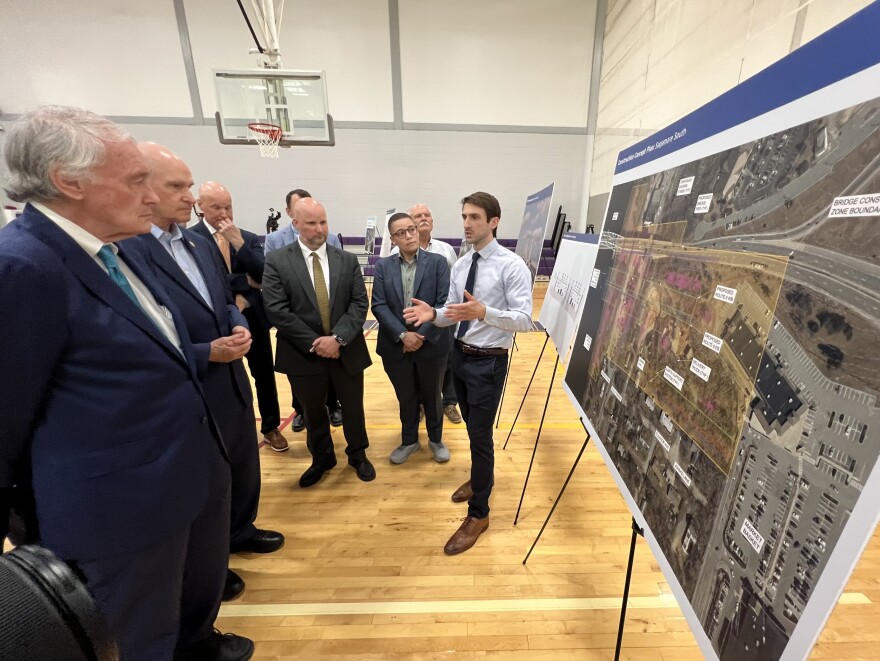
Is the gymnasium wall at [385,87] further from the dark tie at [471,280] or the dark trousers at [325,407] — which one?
the dark trousers at [325,407]

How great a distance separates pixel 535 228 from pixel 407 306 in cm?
165

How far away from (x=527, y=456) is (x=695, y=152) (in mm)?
2278

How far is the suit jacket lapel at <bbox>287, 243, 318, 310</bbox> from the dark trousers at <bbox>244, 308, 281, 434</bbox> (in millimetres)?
637

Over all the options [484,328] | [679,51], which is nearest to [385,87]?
[679,51]

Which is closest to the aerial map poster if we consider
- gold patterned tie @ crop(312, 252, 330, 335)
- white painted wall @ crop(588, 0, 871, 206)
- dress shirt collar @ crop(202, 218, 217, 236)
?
gold patterned tie @ crop(312, 252, 330, 335)

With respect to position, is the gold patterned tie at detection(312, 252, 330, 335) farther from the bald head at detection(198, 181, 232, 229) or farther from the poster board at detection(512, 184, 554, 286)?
the poster board at detection(512, 184, 554, 286)

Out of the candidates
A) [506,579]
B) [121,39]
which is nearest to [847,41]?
[506,579]

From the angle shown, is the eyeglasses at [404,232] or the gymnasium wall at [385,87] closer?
the eyeglasses at [404,232]

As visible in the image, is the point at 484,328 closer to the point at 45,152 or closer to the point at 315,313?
the point at 315,313

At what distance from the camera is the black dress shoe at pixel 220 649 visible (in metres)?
1.38

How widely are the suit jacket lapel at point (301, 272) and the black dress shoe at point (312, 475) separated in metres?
1.08

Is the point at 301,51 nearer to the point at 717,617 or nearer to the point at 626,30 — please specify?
the point at 626,30

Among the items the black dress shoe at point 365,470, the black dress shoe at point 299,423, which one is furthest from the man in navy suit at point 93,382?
the black dress shoe at point 299,423

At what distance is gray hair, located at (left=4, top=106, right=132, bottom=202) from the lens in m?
0.86
